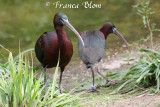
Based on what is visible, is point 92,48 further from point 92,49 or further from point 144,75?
point 144,75

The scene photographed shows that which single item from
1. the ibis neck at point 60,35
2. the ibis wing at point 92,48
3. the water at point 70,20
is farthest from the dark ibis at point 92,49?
the water at point 70,20

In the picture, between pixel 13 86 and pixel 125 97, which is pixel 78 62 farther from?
→ pixel 13 86

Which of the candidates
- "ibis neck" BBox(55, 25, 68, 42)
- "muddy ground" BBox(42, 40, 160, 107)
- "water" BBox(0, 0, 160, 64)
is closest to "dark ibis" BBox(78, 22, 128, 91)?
"muddy ground" BBox(42, 40, 160, 107)

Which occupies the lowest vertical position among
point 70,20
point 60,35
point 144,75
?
point 144,75

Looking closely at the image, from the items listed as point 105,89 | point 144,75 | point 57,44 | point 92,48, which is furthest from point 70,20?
point 144,75

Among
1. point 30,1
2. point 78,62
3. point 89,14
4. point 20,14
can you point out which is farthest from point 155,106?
point 30,1

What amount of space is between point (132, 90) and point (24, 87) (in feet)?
7.44

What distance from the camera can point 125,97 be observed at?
5289mm

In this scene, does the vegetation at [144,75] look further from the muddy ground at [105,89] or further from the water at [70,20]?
the water at [70,20]

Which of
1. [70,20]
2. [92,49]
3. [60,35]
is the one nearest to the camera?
[60,35]

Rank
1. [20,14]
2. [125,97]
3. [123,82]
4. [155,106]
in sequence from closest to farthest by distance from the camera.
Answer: [155,106] → [125,97] → [123,82] → [20,14]

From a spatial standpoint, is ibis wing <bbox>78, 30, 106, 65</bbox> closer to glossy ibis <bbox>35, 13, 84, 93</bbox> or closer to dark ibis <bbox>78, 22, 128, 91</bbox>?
dark ibis <bbox>78, 22, 128, 91</bbox>

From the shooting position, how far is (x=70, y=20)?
10453mm

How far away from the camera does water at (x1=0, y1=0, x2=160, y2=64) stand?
9141 mm
